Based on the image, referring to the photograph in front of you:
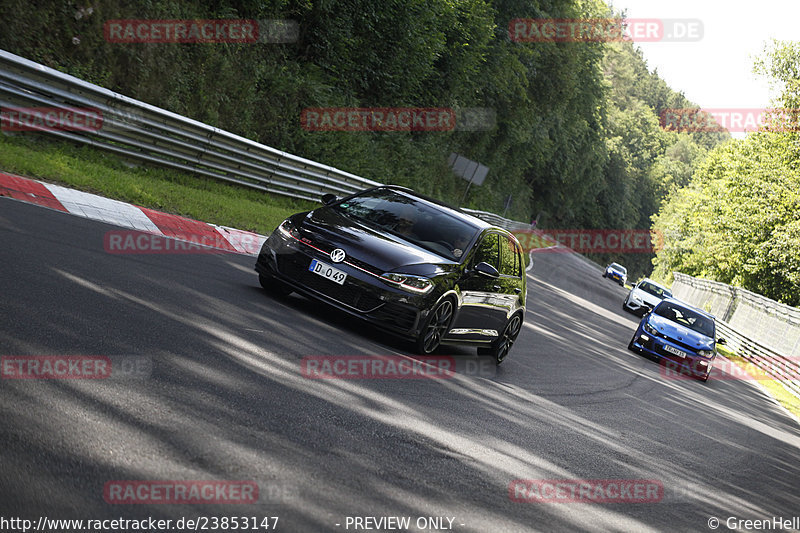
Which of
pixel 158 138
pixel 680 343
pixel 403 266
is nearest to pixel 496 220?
pixel 680 343

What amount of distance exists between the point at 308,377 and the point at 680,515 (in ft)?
9.89

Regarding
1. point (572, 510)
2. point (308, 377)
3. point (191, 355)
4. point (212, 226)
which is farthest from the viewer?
point (212, 226)

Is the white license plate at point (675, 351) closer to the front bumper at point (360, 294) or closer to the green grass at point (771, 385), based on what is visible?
the green grass at point (771, 385)

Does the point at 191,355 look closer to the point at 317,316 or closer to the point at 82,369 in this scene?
the point at 82,369

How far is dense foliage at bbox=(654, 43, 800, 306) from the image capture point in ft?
147

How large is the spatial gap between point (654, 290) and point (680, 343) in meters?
18.8

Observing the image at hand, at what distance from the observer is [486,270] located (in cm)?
991

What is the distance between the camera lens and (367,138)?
3042cm

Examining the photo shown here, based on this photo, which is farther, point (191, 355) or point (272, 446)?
point (191, 355)

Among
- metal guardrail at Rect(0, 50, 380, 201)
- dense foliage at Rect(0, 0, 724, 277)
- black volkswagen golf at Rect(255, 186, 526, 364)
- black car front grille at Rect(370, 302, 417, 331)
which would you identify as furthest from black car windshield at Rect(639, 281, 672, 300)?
black car front grille at Rect(370, 302, 417, 331)

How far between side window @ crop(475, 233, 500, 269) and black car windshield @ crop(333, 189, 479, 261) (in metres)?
0.19

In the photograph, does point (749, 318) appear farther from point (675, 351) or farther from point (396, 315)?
point (396, 315)

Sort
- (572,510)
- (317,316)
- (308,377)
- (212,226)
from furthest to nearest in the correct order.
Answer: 1. (212,226)
2. (317,316)
3. (308,377)
4. (572,510)

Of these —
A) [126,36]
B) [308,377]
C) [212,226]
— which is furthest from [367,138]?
[308,377]
